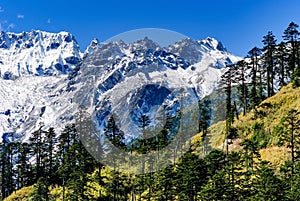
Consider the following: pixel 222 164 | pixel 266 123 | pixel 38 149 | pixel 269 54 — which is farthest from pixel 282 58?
pixel 38 149

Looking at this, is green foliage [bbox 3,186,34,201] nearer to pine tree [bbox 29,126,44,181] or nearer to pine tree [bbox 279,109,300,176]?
pine tree [bbox 29,126,44,181]

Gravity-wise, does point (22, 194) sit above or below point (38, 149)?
below

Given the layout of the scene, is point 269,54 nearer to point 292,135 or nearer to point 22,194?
point 292,135

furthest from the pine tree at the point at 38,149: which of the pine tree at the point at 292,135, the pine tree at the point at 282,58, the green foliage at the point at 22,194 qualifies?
the pine tree at the point at 282,58

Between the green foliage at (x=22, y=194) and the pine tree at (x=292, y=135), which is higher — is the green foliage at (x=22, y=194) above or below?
below

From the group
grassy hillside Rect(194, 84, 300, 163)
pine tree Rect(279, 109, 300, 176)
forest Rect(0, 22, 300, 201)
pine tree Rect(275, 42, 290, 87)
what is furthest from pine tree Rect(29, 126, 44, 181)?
pine tree Rect(275, 42, 290, 87)

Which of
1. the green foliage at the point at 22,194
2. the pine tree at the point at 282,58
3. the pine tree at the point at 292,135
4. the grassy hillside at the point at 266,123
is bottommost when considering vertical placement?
the green foliage at the point at 22,194

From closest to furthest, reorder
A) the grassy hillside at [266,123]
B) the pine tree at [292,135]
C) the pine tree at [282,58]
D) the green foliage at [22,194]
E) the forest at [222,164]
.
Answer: the forest at [222,164] → the pine tree at [292,135] → the grassy hillside at [266,123] → the green foliage at [22,194] → the pine tree at [282,58]

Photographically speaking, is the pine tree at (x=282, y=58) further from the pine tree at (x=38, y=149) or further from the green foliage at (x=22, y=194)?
the green foliage at (x=22, y=194)

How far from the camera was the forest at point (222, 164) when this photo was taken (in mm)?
43188

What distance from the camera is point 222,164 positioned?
167ft

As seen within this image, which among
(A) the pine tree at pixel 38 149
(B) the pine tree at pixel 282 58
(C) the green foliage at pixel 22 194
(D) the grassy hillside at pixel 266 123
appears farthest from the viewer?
(A) the pine tree at pixel 38 149

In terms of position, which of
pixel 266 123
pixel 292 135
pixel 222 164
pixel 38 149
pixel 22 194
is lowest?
pixel 22 194

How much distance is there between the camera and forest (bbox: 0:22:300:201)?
43188 mm
